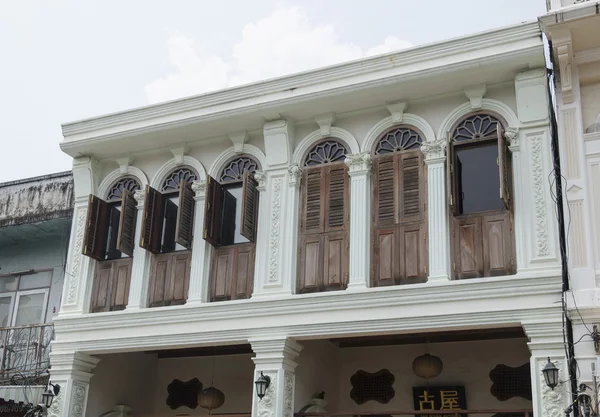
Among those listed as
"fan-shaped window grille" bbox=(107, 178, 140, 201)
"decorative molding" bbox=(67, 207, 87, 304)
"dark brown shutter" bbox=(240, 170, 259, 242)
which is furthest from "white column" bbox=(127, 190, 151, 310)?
"dark brown shutter" bbox=(240, 170, 259, 242)

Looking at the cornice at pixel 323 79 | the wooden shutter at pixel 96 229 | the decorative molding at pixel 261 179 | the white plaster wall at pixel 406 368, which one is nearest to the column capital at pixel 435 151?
the cornice at pixel 323 79

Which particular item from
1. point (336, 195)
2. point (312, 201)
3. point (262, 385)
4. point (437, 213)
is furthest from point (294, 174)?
point (262, 385)

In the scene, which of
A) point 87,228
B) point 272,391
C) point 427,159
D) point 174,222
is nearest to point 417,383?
point 272,391

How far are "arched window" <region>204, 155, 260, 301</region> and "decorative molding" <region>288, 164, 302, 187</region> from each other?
55 cm

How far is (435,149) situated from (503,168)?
1071 millimetres

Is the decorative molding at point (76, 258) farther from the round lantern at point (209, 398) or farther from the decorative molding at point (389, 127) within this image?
the decorative molding at point (389, 127)

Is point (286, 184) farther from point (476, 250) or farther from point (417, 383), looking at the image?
point (417, 383)

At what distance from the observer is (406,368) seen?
11500mm

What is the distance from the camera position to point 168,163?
11.7 metres

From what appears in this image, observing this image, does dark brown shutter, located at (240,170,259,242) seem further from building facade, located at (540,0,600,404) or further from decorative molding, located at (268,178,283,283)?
building facade, located at (540,0,600,404)

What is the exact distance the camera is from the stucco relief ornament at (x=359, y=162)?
1028cm

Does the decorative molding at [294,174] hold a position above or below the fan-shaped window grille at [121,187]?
below

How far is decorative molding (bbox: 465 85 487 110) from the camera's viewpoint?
9859 millimetres

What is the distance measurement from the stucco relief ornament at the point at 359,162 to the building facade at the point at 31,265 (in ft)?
17.3
